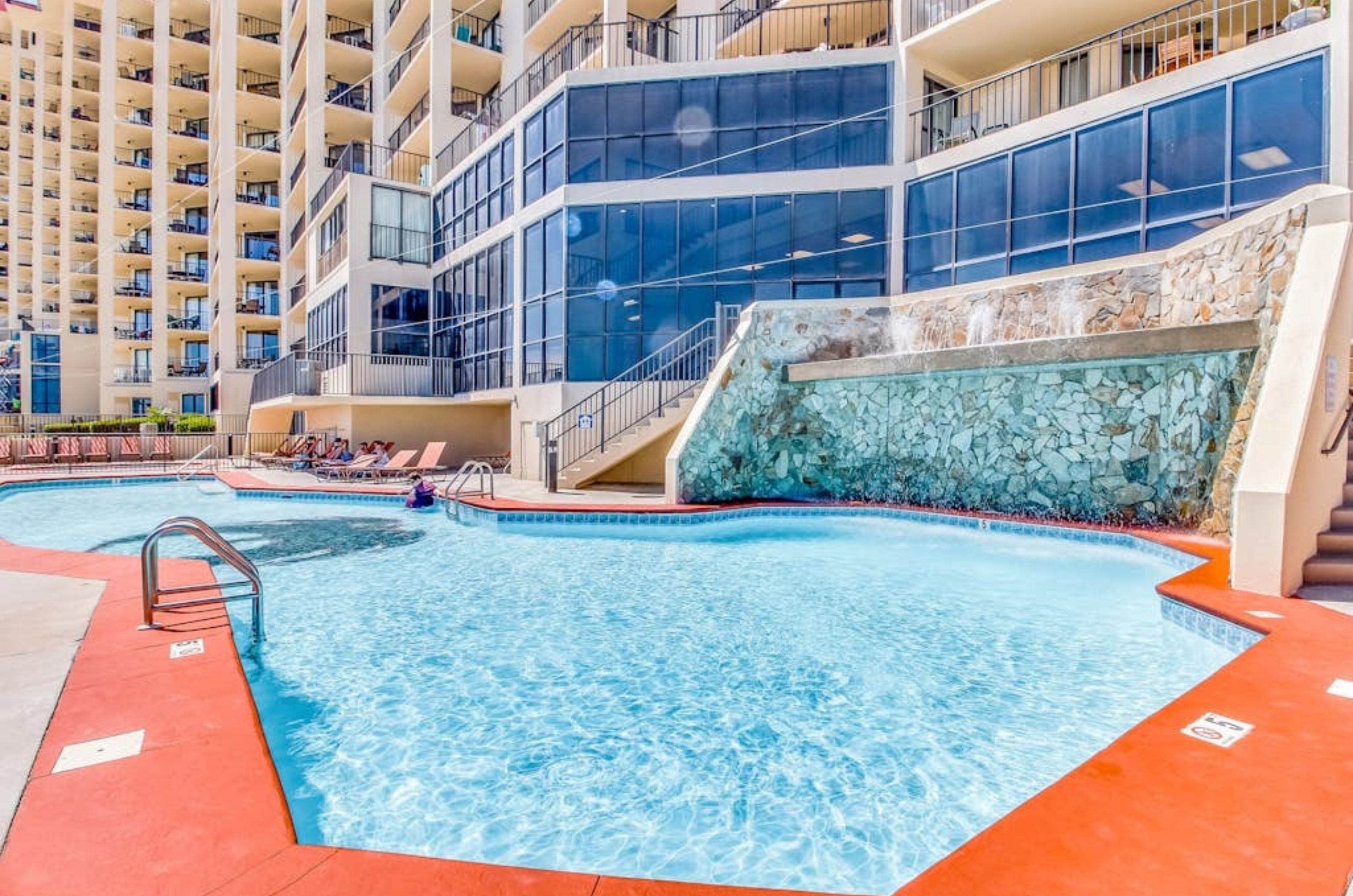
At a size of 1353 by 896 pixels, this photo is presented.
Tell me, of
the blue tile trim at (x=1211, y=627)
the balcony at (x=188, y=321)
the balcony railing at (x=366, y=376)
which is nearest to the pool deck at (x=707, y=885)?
the blue tile trim at (x=1211, y=627)

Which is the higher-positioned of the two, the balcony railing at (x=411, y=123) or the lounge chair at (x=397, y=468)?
the balcony railing at (x=411, y=123)

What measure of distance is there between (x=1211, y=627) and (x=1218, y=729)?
243 cm

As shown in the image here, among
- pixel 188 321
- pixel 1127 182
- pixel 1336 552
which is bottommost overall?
pixel 1336 552

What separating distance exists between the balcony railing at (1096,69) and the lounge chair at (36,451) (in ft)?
81.4

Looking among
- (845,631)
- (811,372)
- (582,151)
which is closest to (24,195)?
(582,151)

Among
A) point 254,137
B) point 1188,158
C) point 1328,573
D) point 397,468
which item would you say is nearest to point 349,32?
point 254,137

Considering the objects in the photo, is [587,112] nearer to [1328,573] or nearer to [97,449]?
[1328,573]

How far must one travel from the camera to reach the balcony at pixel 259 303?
1291 inches

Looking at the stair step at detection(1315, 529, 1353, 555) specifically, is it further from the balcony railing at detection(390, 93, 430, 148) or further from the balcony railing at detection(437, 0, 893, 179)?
the balcony railing at detection(390, 93, 430, 148)

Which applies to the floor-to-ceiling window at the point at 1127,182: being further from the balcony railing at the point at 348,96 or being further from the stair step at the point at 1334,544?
the balcony railing at the point at 348,96

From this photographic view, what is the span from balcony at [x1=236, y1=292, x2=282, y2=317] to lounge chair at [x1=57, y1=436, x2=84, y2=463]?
12395 millimetres

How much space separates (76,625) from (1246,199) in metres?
14.4

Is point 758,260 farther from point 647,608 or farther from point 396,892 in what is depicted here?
point 396,892

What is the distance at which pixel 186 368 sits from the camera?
3822 centimetres
